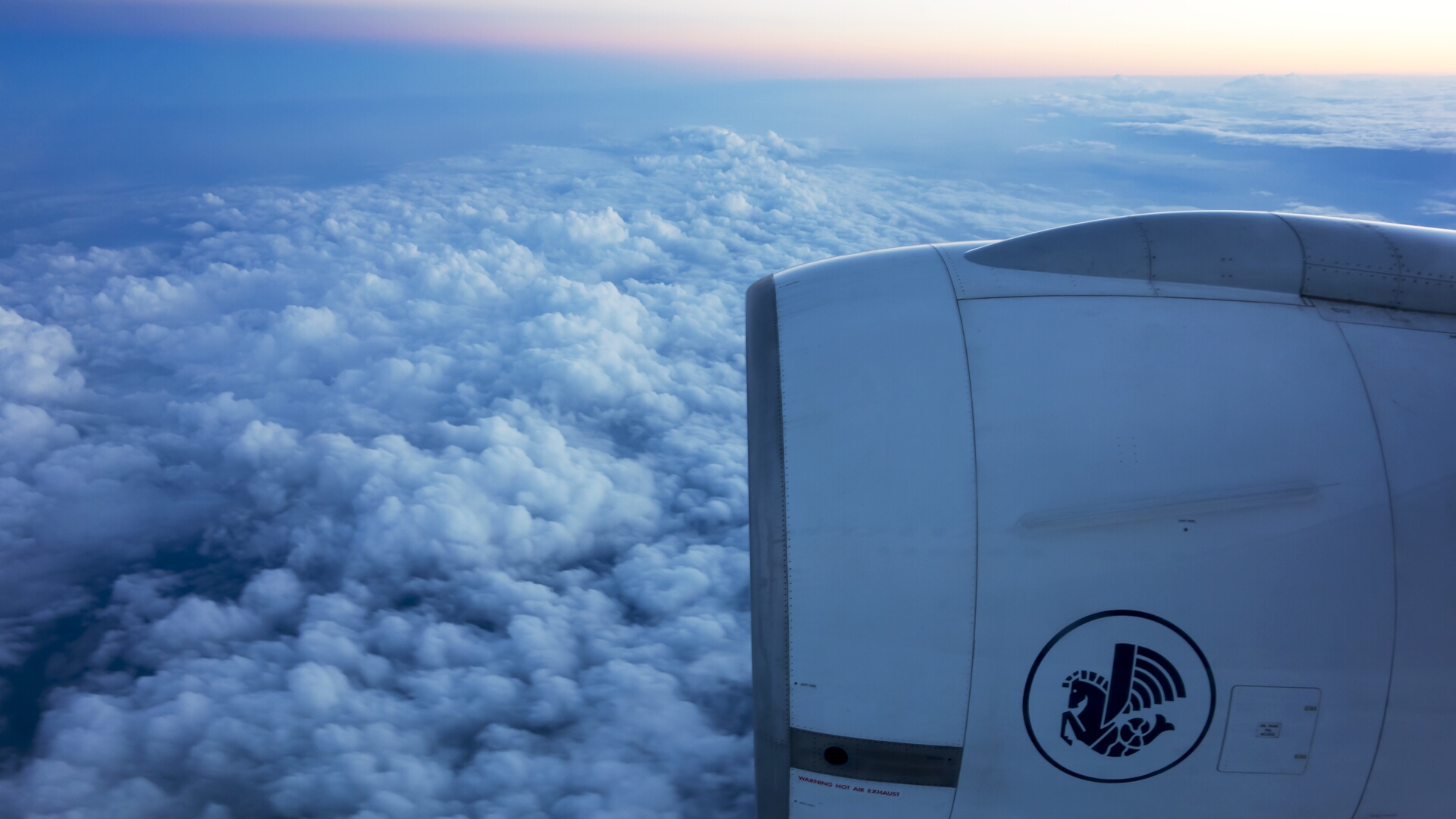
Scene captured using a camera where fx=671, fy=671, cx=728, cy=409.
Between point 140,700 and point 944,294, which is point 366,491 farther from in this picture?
point 944,294

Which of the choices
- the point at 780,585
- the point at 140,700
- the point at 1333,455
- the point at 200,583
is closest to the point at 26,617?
the point at 200,583

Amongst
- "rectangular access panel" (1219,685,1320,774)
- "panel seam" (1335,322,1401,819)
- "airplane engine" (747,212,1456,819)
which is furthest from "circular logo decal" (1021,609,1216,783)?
"panel seam" (1335,322,1401,819)

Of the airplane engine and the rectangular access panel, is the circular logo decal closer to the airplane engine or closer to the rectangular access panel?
the airplane engine

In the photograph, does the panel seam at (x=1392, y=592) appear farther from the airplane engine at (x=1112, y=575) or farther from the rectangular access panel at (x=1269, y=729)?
the rectangular access panel at (x=1269, y=729)

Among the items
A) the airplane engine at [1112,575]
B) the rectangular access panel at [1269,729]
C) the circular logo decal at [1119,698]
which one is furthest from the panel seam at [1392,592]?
the circular logo decal at [1119,698]

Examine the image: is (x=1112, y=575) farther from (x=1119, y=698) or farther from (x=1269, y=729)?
(x=1269, y=729)

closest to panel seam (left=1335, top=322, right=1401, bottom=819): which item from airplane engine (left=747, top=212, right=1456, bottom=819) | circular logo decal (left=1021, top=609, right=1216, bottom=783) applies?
airplane engine (left=747, top=212, right=1456, bottom=819)

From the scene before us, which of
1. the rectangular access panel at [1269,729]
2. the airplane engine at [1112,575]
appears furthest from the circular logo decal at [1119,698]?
the rectangular access panel at [1269,729]

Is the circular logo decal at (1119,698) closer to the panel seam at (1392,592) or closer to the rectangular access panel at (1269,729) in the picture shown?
the rectangular access panel at (1269,729)
